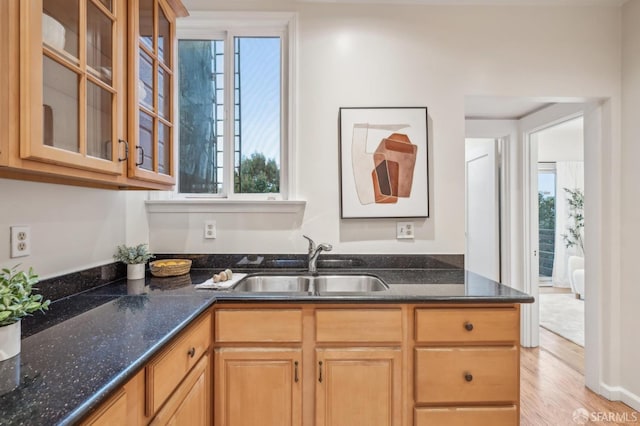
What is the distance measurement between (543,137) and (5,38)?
6.03 metres

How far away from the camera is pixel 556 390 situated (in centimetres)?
224

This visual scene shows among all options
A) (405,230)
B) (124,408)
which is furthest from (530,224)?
(124,408)

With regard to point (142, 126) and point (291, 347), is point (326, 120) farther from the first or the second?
point (291, 347)

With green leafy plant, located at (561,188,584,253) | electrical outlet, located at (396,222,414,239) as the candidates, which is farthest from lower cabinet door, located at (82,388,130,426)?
green leafy plant, located at (561,188,584,253)

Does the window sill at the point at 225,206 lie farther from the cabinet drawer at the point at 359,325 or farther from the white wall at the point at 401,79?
the cabinet drawer at the point at 359,325

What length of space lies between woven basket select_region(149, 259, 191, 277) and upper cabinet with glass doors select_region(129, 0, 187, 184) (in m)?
0.50

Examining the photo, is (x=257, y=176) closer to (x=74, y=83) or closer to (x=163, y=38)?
(x=163, y=38)

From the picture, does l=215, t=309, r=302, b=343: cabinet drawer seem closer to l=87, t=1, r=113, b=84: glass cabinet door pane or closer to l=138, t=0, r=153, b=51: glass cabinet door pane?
l=87, t=1, r=113, b=84: glass cabinet door pane

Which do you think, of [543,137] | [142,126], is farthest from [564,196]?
[142,126]

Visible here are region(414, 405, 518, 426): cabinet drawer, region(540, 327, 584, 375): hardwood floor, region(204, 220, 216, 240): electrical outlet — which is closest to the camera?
region(414, 405, 518, 426): cabinet drawer

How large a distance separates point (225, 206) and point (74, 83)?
3.62ft

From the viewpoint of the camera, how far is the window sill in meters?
2.01

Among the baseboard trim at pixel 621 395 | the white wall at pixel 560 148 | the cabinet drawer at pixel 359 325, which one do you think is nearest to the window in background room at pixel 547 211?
the white wall at pixel 560 148

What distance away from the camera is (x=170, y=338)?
0.97 m
